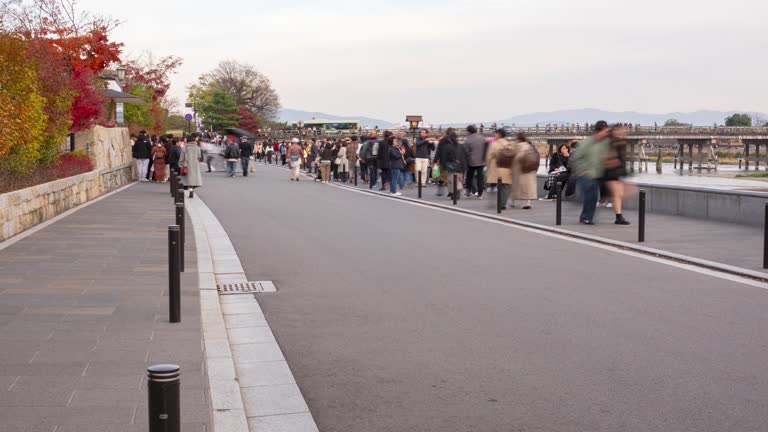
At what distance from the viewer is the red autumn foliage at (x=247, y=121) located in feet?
434

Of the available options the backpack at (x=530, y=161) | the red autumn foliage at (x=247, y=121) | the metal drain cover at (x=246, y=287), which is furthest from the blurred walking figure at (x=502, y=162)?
the red autumn foliage at (x=247, y=121)

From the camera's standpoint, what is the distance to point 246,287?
9.45m

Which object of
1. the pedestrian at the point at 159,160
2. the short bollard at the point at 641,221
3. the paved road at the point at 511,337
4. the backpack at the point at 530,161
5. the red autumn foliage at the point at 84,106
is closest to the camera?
the paved road at the point at 511,337

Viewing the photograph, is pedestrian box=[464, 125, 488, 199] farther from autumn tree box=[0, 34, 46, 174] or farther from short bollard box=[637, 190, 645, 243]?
autumn tree box=[0, 34, 46, 174]

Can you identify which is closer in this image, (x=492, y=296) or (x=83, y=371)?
(x=83, y=371)

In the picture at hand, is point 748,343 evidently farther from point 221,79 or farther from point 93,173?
point 221,79

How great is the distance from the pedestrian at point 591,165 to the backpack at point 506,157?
3382mm

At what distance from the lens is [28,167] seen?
16078 mm

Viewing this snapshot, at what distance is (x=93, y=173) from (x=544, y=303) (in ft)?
52.2

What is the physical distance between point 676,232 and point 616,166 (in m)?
1.71

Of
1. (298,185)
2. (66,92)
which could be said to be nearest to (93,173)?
(66,92)

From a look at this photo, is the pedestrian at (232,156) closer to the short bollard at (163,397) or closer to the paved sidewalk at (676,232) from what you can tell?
the paved sidewalk at (676,232)

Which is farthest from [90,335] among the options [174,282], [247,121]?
[247,121]

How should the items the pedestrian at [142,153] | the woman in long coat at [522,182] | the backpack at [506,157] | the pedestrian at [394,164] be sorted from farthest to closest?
1. the pedestrian at [142,153]
2. the pedestrian at [394,164]
3. the backpack at [506,157]
4. the woman in long coat at [522,182]
